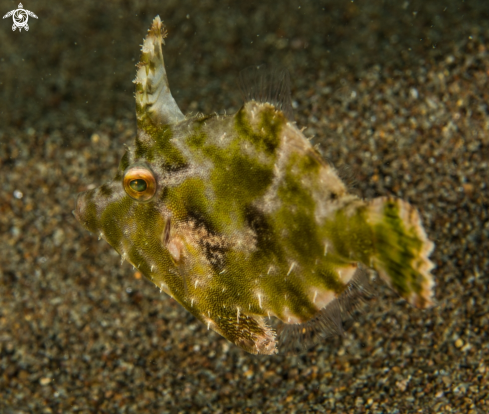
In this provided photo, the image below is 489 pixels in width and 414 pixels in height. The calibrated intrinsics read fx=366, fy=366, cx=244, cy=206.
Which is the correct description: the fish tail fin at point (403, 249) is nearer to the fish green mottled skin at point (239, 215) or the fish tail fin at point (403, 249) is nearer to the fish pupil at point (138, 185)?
the fish green mottled skin at point (239, 215)

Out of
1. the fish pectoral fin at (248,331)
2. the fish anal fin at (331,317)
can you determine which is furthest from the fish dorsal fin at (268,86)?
the fish pectoral fin at (248,331)

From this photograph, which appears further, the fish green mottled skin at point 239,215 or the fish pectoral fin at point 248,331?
the fish pectoral fin at point 248,331

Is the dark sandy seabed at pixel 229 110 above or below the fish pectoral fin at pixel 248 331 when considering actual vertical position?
above

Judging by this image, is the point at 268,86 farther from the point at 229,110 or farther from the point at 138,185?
the point at 229,110

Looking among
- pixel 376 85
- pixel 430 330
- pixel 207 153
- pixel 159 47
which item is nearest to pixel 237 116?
pixel 207 153

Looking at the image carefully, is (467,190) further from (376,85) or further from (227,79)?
(227,79)

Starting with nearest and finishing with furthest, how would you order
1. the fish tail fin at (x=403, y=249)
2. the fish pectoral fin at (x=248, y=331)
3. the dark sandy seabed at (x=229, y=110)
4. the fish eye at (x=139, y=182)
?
1. the fish tail fin at (x=403, y=249)
2. the fish eye at (x=139, y=182)
3. the fish pectoral fin at (x=248, y=331)
4. the dark sandy seabed at (x=229, y=110)

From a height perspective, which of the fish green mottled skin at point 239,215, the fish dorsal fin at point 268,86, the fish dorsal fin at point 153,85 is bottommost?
the fish green mottled skin at point 239,215

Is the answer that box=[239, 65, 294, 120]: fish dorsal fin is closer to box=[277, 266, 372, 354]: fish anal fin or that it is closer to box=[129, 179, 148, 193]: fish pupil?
box=[129, 179, 148, 193]: fish pupil
